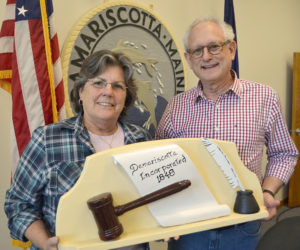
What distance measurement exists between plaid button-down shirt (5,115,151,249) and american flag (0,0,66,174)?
38 centimetres

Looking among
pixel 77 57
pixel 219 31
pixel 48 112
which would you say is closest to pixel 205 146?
pixel 219 31

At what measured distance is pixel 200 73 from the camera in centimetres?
121

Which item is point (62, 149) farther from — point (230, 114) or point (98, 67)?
point (230, 114)

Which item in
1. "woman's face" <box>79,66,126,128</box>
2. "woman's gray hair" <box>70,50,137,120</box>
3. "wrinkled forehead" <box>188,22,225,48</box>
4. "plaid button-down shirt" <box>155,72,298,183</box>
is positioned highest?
"wrinkled forehead" <box>188,22,225,48</box>

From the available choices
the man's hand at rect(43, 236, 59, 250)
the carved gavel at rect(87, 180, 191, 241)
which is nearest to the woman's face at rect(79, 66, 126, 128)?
the carved gavel at rect(87, 180, 191, 241)

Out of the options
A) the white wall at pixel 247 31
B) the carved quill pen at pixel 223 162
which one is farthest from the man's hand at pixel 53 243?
the white wall at pixel 247 31

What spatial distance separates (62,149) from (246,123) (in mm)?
700

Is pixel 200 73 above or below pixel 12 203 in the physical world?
above

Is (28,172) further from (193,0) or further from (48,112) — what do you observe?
(193,0)

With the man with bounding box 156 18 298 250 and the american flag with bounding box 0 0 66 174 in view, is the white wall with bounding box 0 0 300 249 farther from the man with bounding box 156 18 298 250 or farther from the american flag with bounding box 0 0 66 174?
the man with bounding box 156 18 298 250

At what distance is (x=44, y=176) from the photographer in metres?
0.89

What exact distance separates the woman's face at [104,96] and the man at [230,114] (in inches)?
14.4

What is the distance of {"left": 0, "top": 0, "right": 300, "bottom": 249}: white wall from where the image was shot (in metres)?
1.40

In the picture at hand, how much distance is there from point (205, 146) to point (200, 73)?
40 cm
